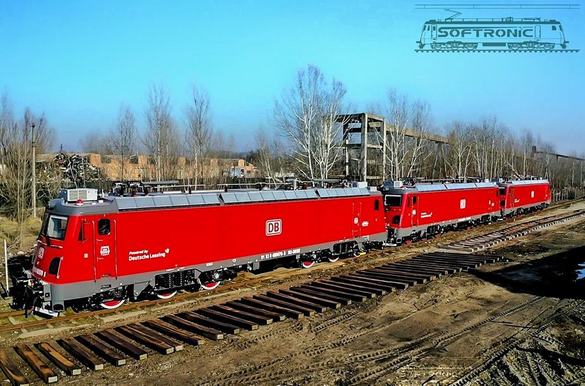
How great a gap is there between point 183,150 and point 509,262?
29466mm

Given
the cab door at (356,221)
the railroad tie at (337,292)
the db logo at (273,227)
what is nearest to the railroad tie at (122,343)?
the railroad tie at (337,292)

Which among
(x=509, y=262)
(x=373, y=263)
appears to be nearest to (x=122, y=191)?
(x=373, y=263)

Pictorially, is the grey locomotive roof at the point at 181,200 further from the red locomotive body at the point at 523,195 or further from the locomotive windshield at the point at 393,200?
the red locomotive body at the point at 523,195

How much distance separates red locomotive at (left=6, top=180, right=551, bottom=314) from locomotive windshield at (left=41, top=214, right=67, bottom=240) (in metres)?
0.03

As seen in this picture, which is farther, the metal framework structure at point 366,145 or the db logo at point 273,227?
the metal framework structure at point 366,145

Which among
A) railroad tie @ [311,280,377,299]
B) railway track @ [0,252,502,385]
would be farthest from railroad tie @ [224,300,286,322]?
railroad tie @ [311,280,377,299]

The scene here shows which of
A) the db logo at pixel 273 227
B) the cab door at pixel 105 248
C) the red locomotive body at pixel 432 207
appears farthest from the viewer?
the red locomotive body at pixel 432 207

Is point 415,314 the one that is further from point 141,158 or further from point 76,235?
point 141,158

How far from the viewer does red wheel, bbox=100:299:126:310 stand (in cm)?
1424

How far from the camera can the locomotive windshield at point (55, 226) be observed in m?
13.3

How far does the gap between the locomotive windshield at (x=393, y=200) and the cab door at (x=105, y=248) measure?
16602 millimetres

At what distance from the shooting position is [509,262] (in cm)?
2258

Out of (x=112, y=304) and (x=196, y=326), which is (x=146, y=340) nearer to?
(x=196, y=326)

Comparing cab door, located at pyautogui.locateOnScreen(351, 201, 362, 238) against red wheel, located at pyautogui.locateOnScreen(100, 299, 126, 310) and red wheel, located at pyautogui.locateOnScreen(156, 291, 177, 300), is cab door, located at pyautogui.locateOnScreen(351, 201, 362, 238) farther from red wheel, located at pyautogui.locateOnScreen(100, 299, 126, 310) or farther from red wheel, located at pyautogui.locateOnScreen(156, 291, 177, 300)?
red wheel, located at pyautogui.locateOnScreen(100, 299, 126, 310)
